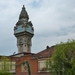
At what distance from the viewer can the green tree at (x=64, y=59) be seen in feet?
92.3

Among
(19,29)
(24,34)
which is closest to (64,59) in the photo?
(24,34)

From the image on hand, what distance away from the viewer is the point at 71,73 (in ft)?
91.9

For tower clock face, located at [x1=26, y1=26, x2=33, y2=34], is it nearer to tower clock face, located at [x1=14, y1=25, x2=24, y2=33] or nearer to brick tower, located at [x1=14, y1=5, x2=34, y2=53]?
brick tower, located at [x1=14, y1=5, x2=34, y2=53]

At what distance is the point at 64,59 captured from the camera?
28031mm

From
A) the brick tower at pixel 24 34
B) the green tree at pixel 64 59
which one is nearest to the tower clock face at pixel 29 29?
the brick tower at pixel 24 34

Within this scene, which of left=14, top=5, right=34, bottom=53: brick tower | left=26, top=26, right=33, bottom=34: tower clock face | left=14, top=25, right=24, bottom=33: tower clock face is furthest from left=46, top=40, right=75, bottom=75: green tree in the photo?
left=14, top=25, right=24, bottom=33: tower clock face

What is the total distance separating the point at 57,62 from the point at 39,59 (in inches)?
425

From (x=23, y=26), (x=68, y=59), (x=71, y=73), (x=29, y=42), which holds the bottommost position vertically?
(x=71, y=73)

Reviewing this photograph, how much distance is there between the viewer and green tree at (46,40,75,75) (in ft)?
92.3

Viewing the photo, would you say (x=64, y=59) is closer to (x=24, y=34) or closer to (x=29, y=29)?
(x=24, y=34)

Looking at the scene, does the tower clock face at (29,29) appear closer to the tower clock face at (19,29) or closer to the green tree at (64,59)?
the tower clock face at (19,29)

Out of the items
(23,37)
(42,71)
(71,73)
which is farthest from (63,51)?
(23,37)

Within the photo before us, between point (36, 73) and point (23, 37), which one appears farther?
point (23, 37)

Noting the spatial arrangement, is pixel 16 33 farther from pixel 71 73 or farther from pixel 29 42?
pixel 71 73
